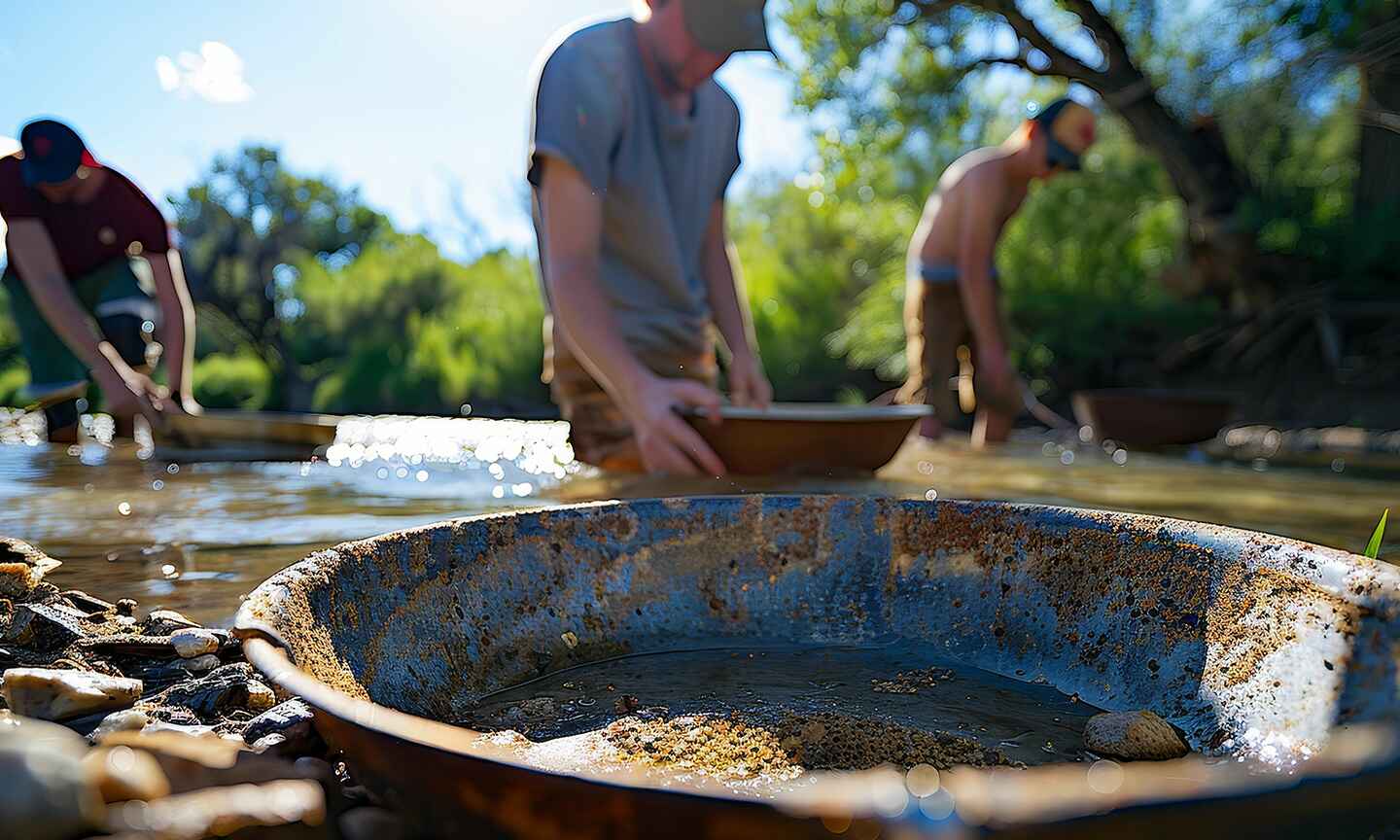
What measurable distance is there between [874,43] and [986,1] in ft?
3.75

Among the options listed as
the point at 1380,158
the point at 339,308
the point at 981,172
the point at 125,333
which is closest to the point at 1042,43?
the point at 1380,158

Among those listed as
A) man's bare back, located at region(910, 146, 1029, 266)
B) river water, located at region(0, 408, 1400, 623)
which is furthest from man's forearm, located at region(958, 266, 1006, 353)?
river water, located at region(0, 408, 1400, 623)

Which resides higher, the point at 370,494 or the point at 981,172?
the point at 981,172

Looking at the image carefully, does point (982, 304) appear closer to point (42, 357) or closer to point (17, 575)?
point (17, 575)

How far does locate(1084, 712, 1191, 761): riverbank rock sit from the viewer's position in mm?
934

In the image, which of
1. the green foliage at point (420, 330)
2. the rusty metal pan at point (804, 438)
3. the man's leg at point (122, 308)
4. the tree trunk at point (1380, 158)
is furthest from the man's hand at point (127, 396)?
the tree trunk at point (1380, 158)

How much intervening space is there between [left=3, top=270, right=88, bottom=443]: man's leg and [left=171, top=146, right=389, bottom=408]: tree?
15.6 meters

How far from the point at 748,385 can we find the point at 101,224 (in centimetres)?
342

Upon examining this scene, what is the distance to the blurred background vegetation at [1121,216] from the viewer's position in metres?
8.01

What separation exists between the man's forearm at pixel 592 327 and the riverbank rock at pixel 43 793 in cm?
196

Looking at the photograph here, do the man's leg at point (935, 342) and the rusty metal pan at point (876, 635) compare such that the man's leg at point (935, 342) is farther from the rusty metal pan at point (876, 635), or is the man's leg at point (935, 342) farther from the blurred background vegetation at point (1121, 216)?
the rusty metal pan at point (876, 635)

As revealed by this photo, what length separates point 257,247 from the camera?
24.4 m

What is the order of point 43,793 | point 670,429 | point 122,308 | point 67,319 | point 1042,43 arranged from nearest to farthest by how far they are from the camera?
point 43,793 < point 670,429 < point 67,319 < point 122,308 < point 1042,43

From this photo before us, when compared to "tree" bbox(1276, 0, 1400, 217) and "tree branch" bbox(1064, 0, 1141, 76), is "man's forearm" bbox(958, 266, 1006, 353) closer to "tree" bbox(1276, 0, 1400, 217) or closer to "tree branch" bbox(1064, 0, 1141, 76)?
"tree" bbox(1276, 0, 1400, 217)
